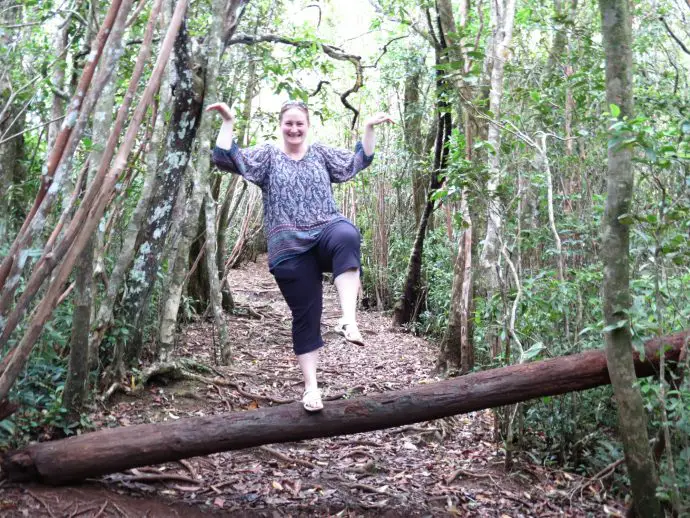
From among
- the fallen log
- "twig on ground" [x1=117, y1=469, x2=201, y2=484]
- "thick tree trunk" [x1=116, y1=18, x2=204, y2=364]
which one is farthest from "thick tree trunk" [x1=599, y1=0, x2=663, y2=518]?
"thick tree trunk" [x1=116, y1=18, x2=204, y2=364]

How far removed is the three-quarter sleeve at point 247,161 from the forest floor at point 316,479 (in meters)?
1.44

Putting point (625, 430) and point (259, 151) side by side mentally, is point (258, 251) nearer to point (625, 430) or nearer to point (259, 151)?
point (259, 151)

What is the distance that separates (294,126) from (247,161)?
Answer: 0.35 meters

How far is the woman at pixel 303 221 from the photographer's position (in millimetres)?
3502

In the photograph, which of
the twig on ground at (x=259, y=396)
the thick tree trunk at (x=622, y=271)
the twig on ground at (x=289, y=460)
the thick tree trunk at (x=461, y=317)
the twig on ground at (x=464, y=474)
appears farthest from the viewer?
the thick tree trunk at (x=461, y=317)

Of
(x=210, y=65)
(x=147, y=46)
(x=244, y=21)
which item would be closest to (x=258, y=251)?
(x=244, y=21)

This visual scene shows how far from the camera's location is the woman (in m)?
3.50

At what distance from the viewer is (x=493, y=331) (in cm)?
462

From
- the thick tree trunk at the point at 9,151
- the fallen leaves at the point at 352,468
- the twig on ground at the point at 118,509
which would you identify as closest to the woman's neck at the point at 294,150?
the fallen leaves at the point at 352,468

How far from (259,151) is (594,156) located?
2787 mm

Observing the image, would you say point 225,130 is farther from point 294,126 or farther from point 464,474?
point 464,474

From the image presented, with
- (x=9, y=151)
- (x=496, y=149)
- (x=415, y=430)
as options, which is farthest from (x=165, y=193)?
(x=415, y=430)

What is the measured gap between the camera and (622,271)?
117 inches

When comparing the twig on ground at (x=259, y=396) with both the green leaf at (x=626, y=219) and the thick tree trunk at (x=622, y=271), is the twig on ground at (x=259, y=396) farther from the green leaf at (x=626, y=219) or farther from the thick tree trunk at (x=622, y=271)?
the green leaf at (x=626, y=219)
